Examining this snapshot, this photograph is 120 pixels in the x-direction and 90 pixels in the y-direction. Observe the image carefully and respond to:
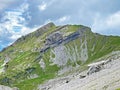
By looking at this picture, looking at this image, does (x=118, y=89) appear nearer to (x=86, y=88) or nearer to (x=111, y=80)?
(x=111, y=80)

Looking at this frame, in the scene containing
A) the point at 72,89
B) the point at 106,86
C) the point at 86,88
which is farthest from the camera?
the point at 72,89

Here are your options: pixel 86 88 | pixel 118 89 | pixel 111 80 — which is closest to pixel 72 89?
pixel 86 88

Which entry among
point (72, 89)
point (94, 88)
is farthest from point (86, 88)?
point (72, 89)

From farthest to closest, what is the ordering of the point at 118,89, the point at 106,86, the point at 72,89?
the point at 72,89
the point at 106,86
the point at 118,89

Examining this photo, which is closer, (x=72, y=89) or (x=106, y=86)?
(x=106, y=86)

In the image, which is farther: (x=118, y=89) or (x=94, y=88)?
(x=94, y=88)

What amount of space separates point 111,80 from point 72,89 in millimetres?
32630

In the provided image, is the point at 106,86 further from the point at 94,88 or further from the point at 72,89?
the point at 72,89

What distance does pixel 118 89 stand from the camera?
112188 mm

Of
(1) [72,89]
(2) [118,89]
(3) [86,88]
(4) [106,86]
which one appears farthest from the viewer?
(1) [72,89]

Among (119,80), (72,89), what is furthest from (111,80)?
(72,89)

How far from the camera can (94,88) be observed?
443ft

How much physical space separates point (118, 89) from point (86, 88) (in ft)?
107

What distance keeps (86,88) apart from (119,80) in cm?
1952
